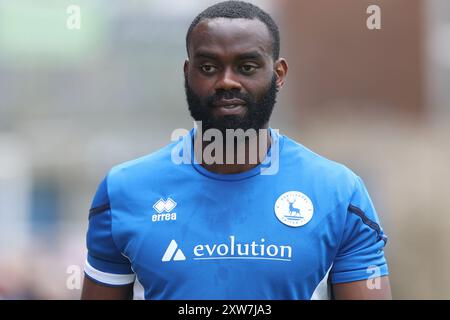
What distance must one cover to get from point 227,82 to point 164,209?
2.01 ft

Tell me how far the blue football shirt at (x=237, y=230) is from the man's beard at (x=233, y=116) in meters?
0.20

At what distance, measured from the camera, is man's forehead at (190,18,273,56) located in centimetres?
386

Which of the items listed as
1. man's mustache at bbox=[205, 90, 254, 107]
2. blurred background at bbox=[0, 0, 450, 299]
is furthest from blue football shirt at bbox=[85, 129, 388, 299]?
blurred background at bbox=[0, 0, 450, 299]

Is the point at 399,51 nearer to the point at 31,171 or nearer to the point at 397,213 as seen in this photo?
the point at 397,213

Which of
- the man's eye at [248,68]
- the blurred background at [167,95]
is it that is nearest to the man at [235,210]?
the man's eye at [248,68]

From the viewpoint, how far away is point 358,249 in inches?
155

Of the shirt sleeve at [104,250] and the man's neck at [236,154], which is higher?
the man's neck at [236,154]

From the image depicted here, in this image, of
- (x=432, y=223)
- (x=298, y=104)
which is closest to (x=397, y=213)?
(x=432, y=223)

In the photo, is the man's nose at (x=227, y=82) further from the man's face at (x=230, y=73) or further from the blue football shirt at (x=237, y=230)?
the blue football shirt at (x=237, y=230)

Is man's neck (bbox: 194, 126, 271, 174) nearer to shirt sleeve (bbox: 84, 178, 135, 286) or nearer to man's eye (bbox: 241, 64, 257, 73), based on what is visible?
man's eye (bbox: 241, 64, 257, 73)

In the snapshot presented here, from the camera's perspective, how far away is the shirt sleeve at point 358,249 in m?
3.91

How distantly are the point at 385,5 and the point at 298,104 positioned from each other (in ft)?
6.10

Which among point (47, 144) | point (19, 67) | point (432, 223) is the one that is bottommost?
point (432, 223)
